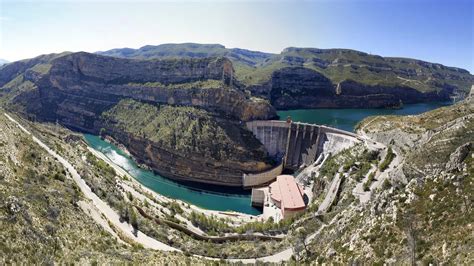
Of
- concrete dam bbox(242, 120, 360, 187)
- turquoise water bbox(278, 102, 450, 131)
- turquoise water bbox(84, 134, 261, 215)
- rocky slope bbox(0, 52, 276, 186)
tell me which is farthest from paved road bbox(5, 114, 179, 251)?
turquoise water bbox(278, 102, 450, 131)

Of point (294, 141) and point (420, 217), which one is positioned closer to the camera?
point (420, 217)

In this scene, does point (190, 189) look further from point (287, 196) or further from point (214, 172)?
point (287, 196)

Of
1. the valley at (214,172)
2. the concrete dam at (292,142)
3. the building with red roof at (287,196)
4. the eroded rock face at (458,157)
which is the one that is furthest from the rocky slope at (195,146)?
the eroded rock face at (458,157)

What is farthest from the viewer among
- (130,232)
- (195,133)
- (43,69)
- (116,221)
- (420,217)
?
(43,69)

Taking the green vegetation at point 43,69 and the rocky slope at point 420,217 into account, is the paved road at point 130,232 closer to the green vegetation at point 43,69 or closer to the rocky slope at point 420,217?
the rocky slope at point 420,217

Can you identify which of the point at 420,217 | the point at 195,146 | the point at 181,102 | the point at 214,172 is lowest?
the point at 214,172

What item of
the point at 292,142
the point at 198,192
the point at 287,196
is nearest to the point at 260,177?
the point at 198,192
